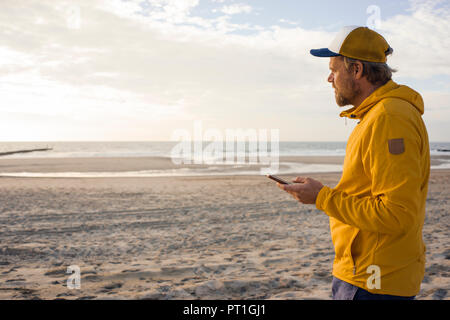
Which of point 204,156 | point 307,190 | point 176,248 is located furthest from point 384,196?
point 204,156

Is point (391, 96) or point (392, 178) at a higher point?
point (391, 96)

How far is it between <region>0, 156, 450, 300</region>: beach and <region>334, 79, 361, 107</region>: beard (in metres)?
3.38

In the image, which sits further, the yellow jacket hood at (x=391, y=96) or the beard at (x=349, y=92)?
the beard at (x=349, y=92)

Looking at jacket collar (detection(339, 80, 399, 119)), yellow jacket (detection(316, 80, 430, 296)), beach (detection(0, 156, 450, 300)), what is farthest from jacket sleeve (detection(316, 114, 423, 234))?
beach (detection(0, 156, 450, 300))

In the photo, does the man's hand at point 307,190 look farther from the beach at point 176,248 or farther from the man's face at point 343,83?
the beach at point 176,248

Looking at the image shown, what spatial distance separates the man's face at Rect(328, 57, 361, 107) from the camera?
6.63 feet

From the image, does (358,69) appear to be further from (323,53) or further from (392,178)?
(392,178)

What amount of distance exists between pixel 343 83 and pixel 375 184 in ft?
2.19

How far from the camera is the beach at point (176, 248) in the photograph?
4938 millimetres

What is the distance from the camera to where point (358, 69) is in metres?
1.98

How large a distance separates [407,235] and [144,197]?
1266 cm

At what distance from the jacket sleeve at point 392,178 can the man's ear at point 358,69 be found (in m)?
0.37

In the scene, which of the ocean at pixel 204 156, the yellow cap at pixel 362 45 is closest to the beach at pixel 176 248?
the ocean at pixel 204 156
